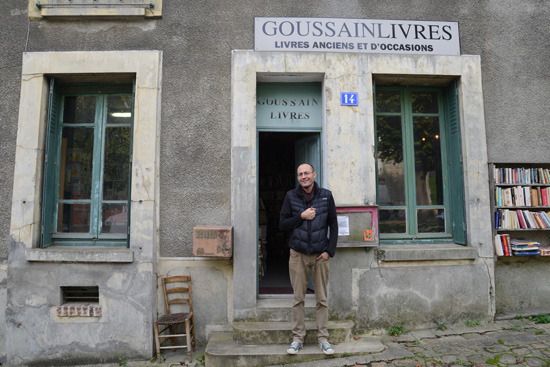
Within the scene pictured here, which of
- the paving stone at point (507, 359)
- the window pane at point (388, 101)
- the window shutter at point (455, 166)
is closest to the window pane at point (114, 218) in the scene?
the window pane at point (388, 101)

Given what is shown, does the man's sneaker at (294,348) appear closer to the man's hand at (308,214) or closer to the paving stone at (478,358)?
the man's hand at (308,214)

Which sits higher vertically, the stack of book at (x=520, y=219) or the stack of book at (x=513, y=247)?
the stack of book at (x=520, y=219)

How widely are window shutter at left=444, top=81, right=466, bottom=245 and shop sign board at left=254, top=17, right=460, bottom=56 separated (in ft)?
2.21

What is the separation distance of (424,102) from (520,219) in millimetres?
2146

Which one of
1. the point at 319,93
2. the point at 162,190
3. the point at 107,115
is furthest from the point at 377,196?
the point at 107,115

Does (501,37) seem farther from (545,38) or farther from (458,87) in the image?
(458,87)

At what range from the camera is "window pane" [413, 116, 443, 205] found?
15.9 feet

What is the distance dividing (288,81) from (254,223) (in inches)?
85.1

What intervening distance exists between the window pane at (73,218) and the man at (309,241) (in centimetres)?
289

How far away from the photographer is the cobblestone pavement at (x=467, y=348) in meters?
3.51

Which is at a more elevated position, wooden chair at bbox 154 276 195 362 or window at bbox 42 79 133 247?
window at bbox 42 79 133 247

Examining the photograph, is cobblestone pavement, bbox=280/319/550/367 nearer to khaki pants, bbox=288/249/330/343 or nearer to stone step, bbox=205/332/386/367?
stone step, bbox=205/332/386/367

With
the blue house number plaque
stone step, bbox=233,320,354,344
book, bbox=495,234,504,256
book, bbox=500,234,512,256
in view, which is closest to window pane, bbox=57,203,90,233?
stone step, bbox=233,320,354,344

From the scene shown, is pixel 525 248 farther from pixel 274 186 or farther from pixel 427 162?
pixel 274 186
